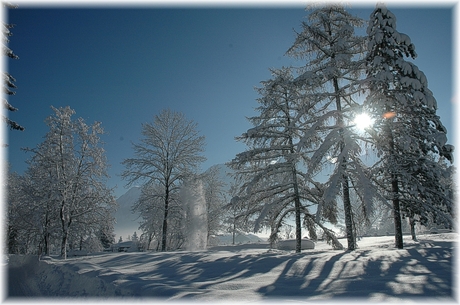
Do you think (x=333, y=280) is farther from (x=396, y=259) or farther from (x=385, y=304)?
(x=396, y=259)

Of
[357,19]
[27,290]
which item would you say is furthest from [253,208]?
[357,19]

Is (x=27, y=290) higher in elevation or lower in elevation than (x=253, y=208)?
lower

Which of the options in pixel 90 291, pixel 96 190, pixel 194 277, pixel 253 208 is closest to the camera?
pixel 90 291

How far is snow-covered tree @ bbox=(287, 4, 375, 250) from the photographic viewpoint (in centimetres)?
1068

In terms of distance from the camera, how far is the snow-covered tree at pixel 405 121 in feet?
35.3

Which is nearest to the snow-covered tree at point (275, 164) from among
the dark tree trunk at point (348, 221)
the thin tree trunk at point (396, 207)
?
the dark tree trunk at point (348, 221)

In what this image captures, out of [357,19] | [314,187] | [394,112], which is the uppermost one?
[357,19]

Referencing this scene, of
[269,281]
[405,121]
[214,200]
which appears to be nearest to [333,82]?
[405,121]

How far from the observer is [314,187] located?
14.3 meters

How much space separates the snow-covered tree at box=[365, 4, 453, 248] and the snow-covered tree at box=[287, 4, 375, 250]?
0.96 metres

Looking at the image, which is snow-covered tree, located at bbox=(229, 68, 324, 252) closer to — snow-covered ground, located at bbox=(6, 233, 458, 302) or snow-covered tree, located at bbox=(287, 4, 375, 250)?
snow-covered tree, located at bbox=(287, 4, 375, 250)

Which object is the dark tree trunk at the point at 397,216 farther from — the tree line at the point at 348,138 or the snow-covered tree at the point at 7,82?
the snow-covered tree at the point at 7,82

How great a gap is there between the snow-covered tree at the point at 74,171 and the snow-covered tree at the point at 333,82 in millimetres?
16073

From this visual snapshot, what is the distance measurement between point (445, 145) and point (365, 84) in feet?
14.0
